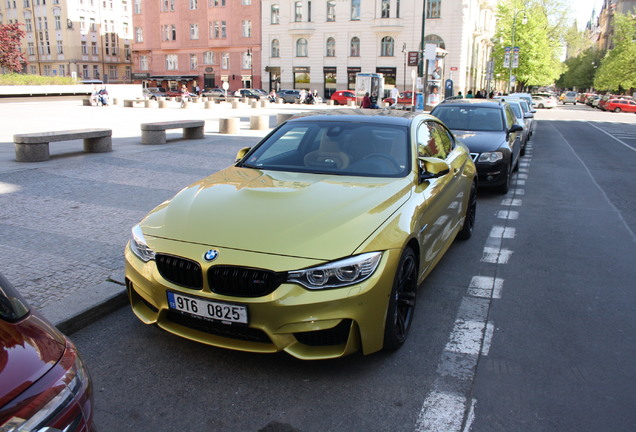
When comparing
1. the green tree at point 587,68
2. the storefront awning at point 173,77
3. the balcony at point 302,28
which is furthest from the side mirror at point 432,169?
the green tree at point 587,68

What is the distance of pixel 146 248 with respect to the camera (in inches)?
143

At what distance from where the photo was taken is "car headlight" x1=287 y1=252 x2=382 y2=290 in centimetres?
320

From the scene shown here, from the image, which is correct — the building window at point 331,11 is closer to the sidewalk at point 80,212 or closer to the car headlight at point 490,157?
the sidewalk at point 80,212

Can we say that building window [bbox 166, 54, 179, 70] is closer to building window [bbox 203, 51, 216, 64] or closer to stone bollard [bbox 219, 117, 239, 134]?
building window [bbox 203, 51, 216, 64]

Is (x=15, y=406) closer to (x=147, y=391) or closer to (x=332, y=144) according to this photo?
(x=147, y=391)

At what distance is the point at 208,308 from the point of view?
3287 millimetres

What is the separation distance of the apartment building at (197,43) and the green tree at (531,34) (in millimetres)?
28847

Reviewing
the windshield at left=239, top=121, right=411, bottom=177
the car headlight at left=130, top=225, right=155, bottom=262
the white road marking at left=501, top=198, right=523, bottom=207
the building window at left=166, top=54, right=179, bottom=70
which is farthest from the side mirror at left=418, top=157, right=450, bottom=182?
the building window at left=166, top=54, right=179, bottom=70

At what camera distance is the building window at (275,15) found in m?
64.2

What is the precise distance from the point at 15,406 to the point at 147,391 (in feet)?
5.90

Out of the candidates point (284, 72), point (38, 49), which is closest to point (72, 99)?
point (284, 72)

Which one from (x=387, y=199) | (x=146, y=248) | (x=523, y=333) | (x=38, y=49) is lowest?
(x=523, y=333)

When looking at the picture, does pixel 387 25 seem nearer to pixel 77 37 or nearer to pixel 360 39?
pixel 360 39

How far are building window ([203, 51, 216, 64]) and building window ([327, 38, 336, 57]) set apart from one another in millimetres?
16236
